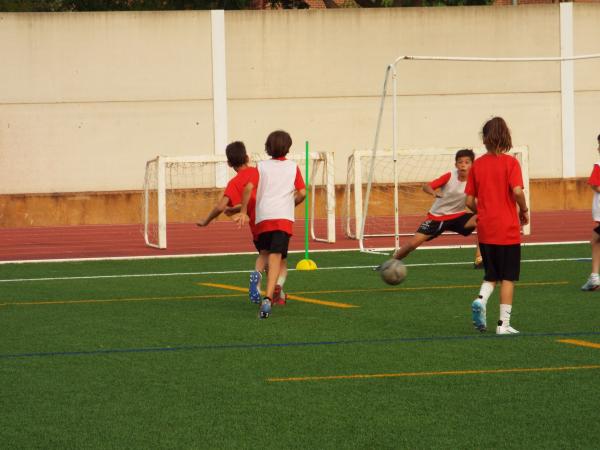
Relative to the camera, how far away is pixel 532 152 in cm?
3584

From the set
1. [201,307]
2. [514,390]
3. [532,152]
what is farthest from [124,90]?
[514,390]

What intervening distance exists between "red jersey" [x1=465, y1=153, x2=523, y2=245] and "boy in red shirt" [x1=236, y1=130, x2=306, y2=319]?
2.21 meters

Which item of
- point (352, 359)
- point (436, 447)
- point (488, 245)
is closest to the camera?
point (436, 447)

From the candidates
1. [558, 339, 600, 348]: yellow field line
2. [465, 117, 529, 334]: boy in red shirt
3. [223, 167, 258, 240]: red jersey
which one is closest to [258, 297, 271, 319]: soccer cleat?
[223, 167, 258, 240]: red jersey

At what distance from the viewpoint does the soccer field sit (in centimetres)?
669

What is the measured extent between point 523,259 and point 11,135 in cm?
1901

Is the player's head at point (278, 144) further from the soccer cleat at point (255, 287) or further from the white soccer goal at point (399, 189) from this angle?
the white soccer goal at point (399, 189)

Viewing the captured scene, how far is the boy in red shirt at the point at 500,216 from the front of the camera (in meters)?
10.2

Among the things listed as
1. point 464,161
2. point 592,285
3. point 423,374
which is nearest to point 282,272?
point 592,285

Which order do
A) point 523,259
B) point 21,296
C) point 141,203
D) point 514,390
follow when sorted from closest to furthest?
1. point 514,390
2. point 21,296
3. point 523,259
4. point 141,203

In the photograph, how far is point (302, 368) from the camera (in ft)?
28.5

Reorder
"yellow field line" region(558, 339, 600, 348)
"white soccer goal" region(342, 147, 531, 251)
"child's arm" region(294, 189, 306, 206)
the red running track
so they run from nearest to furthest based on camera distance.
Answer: "yellow field line" region(558, 339, 600, 348) → "child's arm" region(294, 189, 306, 206) → the red running track → "white soccer goal" region(342, 147, 531, 251)

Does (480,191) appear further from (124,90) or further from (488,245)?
(124,90)

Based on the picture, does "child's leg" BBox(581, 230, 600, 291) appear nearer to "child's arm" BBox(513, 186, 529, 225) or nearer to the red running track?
"child's arm" BBox(513, 186, 529, 225)
